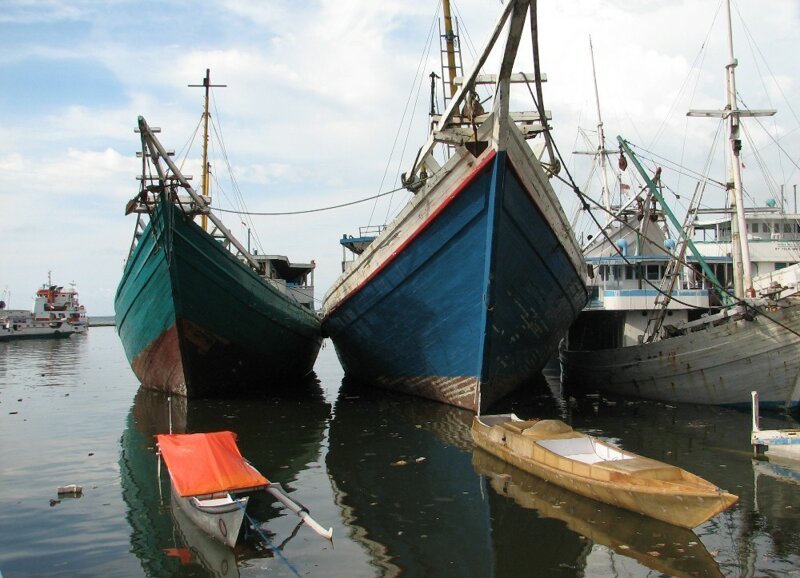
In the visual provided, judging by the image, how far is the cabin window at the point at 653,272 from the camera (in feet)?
78.1

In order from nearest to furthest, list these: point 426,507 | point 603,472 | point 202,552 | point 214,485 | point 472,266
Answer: point 202,552 < point 214,485 < point 603,472 < point 426,507 < point 472,266

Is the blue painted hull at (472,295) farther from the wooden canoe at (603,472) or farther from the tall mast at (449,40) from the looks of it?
the tall mast at (449,40)

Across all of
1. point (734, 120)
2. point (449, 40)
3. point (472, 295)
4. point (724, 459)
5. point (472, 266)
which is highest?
point (449, 40)

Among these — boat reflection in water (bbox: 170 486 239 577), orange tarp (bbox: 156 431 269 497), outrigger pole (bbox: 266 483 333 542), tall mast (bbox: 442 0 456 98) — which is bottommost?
boat reflection in water (bbox: 170 486 239 577)

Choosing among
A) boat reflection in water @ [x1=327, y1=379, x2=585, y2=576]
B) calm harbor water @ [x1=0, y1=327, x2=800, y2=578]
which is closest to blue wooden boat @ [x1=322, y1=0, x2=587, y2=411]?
calm harbor water @ [x1=0, y1=327, x2=800, y2=578]

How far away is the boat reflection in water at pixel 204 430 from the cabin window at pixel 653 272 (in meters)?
12.9

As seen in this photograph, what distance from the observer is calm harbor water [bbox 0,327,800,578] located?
7.37 m

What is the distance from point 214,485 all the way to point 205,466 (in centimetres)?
48

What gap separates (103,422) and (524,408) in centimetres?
1181

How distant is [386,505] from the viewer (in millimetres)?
9477

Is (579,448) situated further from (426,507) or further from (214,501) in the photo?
(214,501)

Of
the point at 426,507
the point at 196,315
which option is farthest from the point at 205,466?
the point at 196,315

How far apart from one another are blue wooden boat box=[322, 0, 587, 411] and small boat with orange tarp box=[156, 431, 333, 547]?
22.6 feet

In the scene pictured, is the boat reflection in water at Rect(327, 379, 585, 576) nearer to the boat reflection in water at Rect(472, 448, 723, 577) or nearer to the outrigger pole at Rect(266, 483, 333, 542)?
the boat reflection in water at Rect(472, 448, 723, 577)
